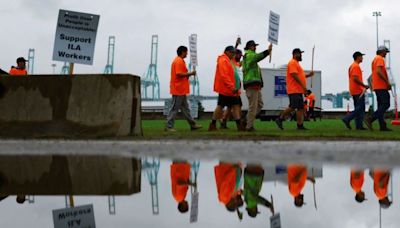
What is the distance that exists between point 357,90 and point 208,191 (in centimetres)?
1175

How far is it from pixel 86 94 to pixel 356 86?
7.08 metres

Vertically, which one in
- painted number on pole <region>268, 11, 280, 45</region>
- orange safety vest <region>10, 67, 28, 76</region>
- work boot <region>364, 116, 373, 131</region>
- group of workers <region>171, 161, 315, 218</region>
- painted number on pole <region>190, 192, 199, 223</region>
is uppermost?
painted number on pole <region>268, 11, 280, 45</region>

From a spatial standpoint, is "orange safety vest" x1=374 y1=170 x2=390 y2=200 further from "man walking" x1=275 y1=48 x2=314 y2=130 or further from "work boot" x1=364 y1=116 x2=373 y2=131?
"work boot" x1=364 y1=116 x2=373 y2=131

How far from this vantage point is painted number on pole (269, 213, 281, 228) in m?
3.08

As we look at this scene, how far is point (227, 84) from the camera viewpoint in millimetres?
13727

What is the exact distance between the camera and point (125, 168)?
586 centimetres

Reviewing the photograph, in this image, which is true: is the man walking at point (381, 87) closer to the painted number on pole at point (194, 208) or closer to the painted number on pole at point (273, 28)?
the painted number on pole at point (273, 28)

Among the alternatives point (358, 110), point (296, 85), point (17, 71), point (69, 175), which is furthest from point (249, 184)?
point (17, 71)

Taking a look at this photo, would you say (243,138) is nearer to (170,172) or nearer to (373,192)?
(170,172)

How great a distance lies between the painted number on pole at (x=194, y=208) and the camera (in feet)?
10.8

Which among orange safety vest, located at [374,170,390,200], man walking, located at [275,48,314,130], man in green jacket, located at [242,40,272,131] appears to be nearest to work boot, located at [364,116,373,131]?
man walking, located at [275,48,314,130]

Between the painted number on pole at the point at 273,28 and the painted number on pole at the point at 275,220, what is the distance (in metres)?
12.3

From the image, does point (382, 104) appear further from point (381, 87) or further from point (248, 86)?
point (248, 86)

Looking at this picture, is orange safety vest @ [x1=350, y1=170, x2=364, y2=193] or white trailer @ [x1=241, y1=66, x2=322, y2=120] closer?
orange safety vest @ [x1=350, y1=170, x2=364, y2=193]
